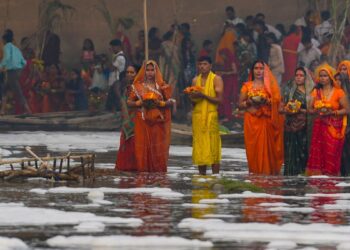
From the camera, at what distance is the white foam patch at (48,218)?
11875mm

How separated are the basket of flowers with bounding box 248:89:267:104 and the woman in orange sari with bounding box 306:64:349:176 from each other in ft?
1.79

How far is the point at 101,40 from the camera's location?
29.6 meters

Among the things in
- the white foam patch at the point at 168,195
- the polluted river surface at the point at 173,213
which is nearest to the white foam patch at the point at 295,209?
the polluted river surface at the point at 173,213

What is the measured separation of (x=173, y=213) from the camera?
501 inches

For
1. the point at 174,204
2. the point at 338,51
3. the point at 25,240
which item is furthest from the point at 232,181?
the point at 338,51

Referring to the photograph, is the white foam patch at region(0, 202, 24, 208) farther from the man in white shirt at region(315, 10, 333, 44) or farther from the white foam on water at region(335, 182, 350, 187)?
the man in white shirt at region(315, 10, 333, 44)

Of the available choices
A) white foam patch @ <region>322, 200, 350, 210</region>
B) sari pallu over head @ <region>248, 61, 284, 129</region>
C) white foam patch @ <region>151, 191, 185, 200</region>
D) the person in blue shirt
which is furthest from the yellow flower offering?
the person in blue shirt

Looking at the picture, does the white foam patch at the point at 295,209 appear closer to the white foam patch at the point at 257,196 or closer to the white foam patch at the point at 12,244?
the white foam patch at the point at 257,196

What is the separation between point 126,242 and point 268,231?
1.20 metres

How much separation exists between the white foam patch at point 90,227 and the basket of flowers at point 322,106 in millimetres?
6388

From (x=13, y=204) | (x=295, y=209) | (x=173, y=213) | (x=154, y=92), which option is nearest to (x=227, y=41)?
(x=154, y=92)

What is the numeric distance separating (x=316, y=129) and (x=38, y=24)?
12093 millimetres

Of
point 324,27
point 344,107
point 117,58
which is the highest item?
point 324,27

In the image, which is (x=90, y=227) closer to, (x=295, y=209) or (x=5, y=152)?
(x=295, y=209)
